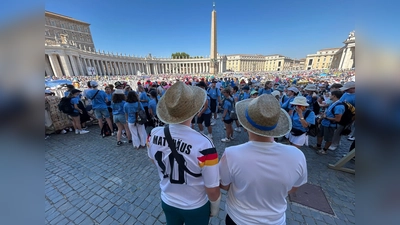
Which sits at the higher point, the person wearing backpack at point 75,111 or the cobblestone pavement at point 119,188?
the person wearing backpack at point 75,111

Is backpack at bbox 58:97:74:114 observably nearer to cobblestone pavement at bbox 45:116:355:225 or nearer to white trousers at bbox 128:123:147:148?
cobblestone pavement at bbox 45:116:355:225

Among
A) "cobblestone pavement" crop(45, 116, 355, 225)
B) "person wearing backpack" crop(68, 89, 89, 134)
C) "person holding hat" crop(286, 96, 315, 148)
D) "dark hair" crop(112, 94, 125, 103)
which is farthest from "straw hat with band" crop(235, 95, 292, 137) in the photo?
"person wearing backpack" crop(68, 89, 89, 134)

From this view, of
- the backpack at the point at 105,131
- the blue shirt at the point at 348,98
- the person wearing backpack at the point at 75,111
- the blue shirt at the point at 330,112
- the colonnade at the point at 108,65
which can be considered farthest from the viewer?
the colonnade at the point at 108,65

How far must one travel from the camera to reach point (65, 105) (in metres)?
5.85

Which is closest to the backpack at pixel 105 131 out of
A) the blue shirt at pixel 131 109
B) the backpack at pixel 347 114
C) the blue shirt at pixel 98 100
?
the blue shirt at pixel 98 100

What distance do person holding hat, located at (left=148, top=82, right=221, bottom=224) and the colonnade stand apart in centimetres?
5741

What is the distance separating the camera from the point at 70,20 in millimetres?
57531

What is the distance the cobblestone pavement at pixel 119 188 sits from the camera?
2.53 m

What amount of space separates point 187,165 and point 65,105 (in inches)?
280

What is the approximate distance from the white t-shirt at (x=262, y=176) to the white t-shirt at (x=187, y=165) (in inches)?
5.5

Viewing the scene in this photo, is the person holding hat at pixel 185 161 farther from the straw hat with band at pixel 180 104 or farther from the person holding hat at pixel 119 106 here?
the person holding hat at pixel 119 106

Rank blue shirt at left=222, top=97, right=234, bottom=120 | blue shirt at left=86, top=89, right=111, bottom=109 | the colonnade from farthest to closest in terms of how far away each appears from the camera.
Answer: the colonnade → blue shirt at left=86, top=89, right=111, bottom=109 → blue shirt at left=222, top=97, right=234, bottom=120

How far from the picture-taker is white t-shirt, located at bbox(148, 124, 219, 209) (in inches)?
45.6
